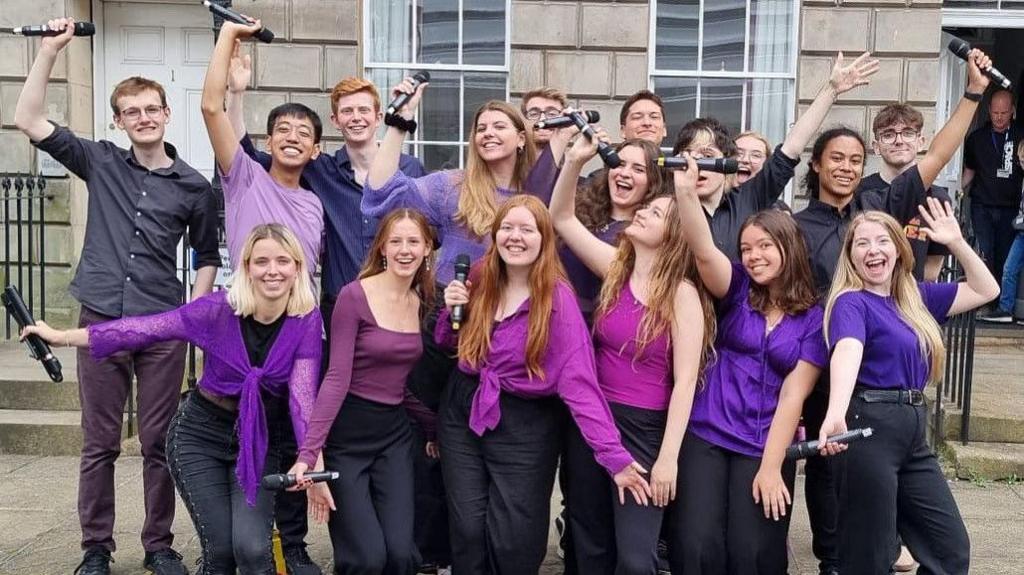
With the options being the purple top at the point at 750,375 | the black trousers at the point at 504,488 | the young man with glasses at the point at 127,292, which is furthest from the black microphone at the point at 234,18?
the purple top at the point at 750,375

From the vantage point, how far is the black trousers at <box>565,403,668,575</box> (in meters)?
4.21

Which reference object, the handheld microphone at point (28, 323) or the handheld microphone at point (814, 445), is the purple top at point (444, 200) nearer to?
the handheld microphone at point (28, 323)

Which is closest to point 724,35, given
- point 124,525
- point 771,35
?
point 771,35

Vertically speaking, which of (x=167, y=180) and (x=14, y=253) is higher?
(x=167, y=180)

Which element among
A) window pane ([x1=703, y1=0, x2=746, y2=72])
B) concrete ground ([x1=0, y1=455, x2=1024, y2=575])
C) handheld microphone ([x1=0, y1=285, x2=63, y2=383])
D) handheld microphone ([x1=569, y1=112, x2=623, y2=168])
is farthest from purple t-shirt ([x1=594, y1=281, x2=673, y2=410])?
window pane ([x1=703, y1=0, x2=746, y2=72])

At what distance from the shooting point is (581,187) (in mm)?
4934

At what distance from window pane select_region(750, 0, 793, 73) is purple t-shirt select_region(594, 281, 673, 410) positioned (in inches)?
212

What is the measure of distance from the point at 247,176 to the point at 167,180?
434mm

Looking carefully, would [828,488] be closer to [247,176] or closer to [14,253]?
[247,176]

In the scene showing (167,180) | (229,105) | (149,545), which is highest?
(229,105)

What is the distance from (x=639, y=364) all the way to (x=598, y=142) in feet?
2.94

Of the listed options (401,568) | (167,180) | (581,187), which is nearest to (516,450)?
(401,568)

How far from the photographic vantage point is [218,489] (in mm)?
4383

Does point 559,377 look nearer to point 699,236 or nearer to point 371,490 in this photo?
point 699,236
